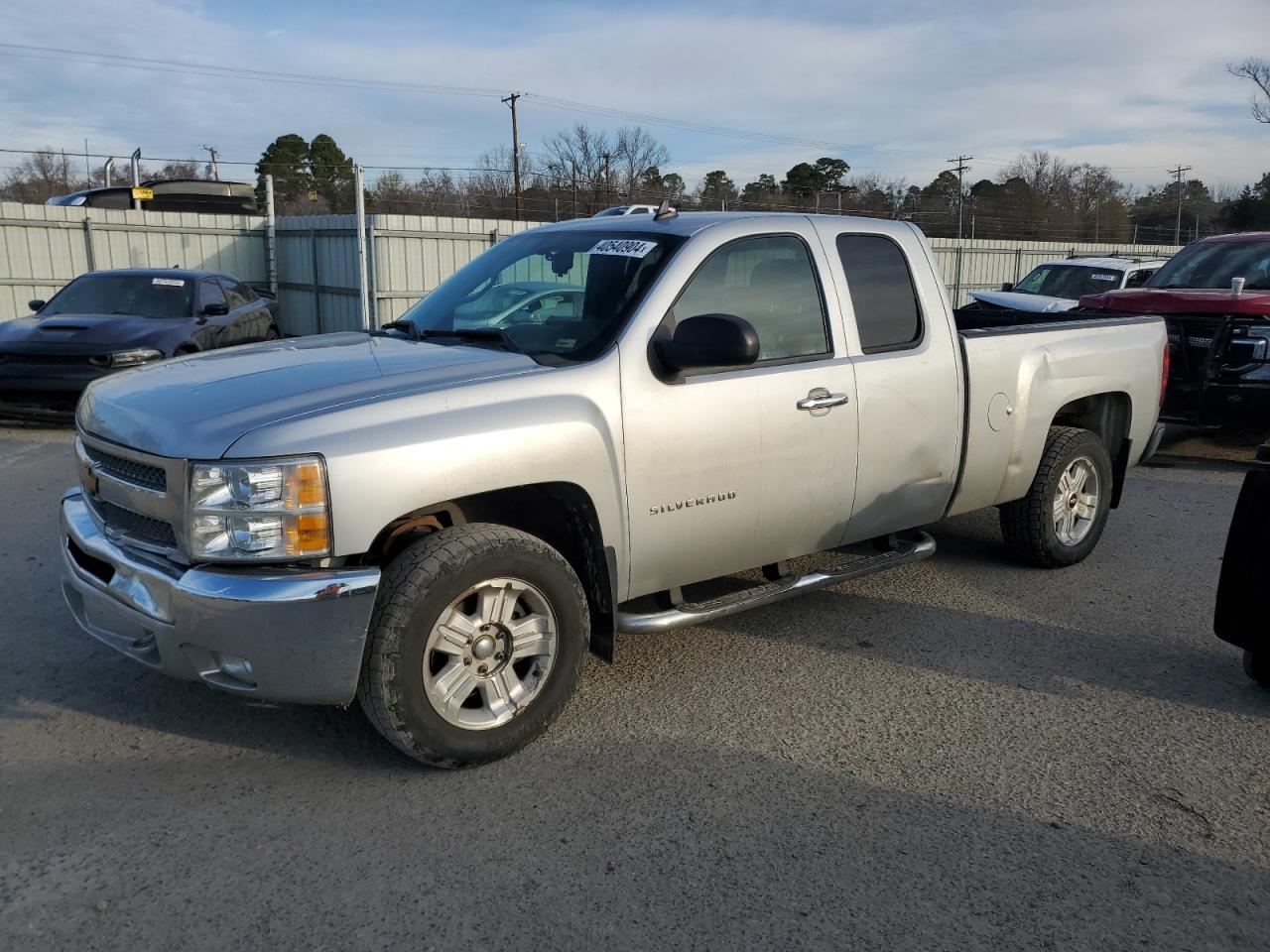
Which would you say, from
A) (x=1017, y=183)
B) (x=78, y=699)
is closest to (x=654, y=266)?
(x=78, y=699)

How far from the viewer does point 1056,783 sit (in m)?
3.57

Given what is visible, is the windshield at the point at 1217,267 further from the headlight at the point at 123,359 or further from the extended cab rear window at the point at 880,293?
the headlight at the point at 123,359

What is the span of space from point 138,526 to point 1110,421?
5184mm

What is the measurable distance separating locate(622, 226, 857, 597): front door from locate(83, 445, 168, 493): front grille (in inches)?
61.4

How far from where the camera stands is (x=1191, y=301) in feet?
28.9

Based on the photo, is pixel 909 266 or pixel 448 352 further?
pixel 909 266

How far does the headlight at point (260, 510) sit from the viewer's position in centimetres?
317

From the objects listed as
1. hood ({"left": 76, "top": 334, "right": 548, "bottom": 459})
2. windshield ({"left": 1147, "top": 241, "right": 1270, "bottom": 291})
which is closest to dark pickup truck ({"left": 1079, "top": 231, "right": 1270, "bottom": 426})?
windshield ({"left": 1147, "top": 241, "right": 1270, "bottom": 291})

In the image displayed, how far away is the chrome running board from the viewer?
400cm

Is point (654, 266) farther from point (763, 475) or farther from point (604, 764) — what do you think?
point (604, 764)

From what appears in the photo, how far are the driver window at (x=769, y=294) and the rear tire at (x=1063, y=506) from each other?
1.93 metres

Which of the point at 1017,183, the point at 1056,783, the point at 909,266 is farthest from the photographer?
the point at 1017,183

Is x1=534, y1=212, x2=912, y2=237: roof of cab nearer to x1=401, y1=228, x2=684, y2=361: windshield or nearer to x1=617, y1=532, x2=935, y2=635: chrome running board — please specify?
x1=401, y1=228, x2=684, y2=361: windshield

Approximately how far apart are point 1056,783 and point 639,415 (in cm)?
190
